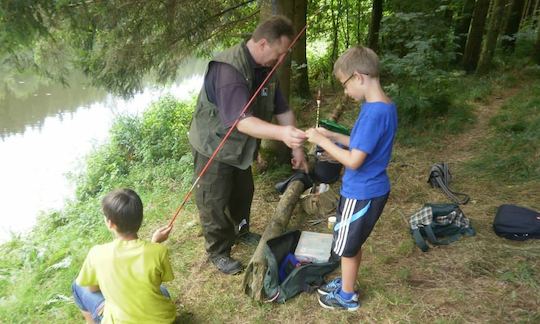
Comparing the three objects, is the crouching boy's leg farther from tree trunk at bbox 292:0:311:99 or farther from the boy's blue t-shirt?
tree trunk at bbox 292:0:311:99

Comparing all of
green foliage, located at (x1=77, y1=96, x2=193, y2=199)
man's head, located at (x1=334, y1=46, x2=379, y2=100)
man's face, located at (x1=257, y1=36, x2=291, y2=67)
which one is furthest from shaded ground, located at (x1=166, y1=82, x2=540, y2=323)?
green foliage, located at (x1=77, y1=96, x2=193, y2=199)

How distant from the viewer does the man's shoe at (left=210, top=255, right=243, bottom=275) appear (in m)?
3.13

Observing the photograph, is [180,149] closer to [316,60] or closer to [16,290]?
[16,290]

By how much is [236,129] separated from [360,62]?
1.03m

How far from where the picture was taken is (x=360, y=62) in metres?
2.13

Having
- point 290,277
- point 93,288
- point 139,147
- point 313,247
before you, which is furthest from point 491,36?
point 93,288

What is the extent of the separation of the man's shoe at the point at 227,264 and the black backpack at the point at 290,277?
35cm

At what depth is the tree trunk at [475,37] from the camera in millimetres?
8322

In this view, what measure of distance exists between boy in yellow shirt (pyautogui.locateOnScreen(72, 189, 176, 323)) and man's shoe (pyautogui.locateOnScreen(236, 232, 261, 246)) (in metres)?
1.27

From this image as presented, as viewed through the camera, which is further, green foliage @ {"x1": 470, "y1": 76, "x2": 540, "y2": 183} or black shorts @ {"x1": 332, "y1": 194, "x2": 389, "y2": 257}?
green foliage @ {"x1": 470, "y1": 76, "x2": 540, "y2": 183}

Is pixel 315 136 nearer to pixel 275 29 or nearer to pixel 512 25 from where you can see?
pixel 275 29

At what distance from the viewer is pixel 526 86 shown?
7133 mm

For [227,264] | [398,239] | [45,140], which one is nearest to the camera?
[227,264]

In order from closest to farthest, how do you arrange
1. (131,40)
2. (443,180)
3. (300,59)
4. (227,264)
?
(227,264), (443,180), (131,40), (300,59)
